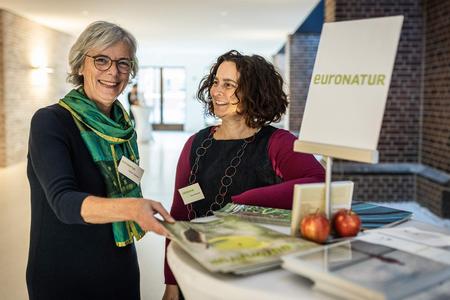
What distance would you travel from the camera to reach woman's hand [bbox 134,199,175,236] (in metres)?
1.33

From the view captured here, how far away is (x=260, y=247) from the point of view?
4.03ft

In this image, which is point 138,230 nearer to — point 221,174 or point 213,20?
point 221,174

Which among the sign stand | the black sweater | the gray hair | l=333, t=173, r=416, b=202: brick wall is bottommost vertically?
l=333, t=173, r=416, b=202: brick wall

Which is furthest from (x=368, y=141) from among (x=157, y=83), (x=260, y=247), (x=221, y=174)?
(x=157, y=83)

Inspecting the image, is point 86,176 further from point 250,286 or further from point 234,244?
point 250,286

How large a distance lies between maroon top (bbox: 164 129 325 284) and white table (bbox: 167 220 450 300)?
522 mm

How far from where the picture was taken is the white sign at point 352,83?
48.5 inches

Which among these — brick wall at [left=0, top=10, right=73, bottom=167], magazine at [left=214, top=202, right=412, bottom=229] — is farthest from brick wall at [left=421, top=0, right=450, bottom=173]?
brick wall at [left=0, top=10, right=73, bottom=167]

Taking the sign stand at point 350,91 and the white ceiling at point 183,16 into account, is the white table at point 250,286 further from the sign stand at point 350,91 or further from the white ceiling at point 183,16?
the white ceiling at point 183,16

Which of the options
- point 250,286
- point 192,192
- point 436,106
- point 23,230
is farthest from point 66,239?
point 436,106

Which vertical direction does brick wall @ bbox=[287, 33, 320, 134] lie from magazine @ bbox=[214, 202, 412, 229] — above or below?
above

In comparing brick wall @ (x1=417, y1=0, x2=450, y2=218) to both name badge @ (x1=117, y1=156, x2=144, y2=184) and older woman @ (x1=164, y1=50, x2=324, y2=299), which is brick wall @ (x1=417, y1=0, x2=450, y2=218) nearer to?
older woman @ (x1=164, y1=50, x2=324, y2=299)

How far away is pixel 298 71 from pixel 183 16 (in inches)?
165

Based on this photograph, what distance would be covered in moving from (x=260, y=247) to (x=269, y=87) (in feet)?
3.66
